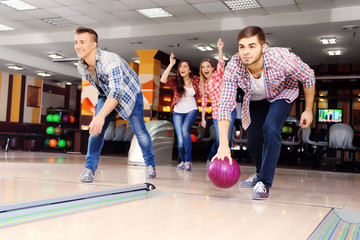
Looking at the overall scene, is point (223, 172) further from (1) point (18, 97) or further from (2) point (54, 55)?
(1) point (18, 97)

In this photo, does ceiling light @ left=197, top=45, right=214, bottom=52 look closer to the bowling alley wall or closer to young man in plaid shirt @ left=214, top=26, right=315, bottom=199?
young man in plaid shirt @ left=214, top=26, right=315, bottom=199

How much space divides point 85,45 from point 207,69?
6.70 ft

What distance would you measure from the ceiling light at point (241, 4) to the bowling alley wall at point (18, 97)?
32.5ft

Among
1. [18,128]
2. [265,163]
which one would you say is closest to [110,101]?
[265,163]

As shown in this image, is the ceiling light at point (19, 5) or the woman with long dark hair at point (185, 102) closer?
the woman with long dark hair at point (185, 102)

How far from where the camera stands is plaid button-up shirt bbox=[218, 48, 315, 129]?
2.37 m

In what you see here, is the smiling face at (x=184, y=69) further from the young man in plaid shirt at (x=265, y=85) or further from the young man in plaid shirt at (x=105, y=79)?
the young man in plaid shirt at (x=265, y=85)

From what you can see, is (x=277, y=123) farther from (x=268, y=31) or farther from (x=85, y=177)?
(x=268, y=31)

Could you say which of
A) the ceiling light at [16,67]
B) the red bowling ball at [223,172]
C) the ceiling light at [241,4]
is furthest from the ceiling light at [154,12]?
the ceiling light at [16,67]

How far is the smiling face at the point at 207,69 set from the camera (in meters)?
4.57

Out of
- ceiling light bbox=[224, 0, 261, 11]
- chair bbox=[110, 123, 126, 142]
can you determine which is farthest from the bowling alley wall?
ceiling light bbox=[224, 0, 261, 11]

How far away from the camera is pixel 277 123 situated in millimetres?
2555

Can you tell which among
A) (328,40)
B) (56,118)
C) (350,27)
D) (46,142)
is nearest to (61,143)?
(46,142)

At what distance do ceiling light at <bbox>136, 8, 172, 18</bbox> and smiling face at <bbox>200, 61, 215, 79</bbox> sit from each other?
10.9 feet
